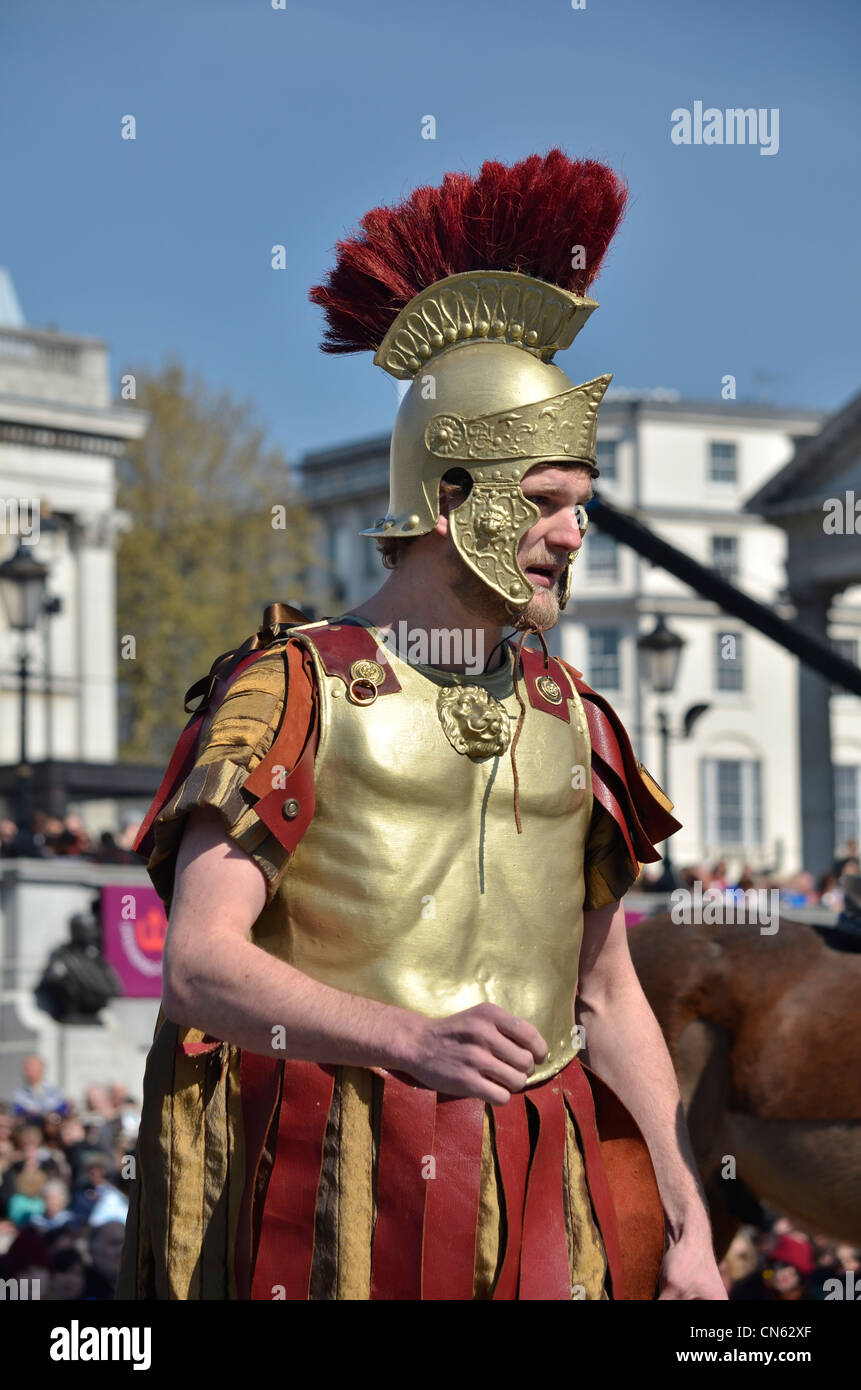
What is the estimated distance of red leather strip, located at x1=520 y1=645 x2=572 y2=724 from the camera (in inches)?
147

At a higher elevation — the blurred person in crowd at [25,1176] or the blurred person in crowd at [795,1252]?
the blurred person in crowd at [25,1176]

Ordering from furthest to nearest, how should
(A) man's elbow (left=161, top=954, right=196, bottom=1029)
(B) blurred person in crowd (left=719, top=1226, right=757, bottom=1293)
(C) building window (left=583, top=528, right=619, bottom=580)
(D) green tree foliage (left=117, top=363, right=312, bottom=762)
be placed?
(C) building window (left=583, top=528, right=619, bottom=580) < (D) green tree foliage (left=117, top=363, right=312, bottom=762) < (B) blurred person in crowd (left=719, top=1226, right=757, bottom=1293) < (A) man's elbow (left=161, top=954, right=196, bottom=1029)

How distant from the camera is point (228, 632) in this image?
45.2 meters

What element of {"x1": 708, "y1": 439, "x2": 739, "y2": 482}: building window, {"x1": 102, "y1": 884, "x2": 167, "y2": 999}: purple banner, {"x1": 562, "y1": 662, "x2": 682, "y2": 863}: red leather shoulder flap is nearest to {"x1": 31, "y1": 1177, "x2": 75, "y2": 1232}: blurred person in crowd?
{"x1": 102, "y1": 884, "x2": 167, "y2": 999}: purple banner

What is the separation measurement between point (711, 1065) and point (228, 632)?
38.6 m

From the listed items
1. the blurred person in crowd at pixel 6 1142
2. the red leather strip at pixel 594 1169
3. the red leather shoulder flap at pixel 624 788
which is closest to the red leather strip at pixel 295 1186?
the red leather strip at pixel 594 1169

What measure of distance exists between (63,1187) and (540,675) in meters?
7.34

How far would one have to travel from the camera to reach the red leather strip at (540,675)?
3.73m

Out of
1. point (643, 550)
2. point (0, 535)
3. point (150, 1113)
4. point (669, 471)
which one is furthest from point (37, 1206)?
point (669, 471)

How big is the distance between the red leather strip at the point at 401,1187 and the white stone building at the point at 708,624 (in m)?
53.2

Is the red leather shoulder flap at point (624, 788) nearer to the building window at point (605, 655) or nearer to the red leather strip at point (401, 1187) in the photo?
the red leather strip at point (401, 1187)

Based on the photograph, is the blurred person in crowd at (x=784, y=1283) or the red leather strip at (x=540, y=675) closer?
the red leather strip at (x=540, y=675)

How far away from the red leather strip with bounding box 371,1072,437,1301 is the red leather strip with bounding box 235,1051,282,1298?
0.19 metres

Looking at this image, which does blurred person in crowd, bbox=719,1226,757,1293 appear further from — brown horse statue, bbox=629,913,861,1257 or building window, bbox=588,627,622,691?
building window, bbox=588,627,622,691
